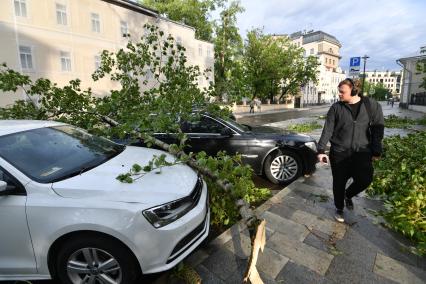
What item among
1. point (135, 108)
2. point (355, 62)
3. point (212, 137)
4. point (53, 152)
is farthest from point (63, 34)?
point (53, 152)

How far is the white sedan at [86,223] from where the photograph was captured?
2.25m

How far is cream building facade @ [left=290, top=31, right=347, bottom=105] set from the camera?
221ft

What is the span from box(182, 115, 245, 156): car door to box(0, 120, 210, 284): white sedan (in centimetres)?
264

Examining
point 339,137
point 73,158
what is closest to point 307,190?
point 339,137

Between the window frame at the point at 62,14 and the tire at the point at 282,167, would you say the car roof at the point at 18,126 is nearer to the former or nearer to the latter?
the tire at the point at 282,167

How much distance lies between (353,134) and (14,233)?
3.71 meters

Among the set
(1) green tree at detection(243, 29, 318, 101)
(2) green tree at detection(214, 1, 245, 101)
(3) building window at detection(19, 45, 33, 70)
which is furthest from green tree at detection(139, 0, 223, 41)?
(3) building window at detection(19, 45, 33, 70)

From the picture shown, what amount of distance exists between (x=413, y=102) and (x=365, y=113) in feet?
113

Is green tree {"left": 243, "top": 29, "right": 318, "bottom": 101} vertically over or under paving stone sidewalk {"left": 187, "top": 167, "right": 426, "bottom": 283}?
over

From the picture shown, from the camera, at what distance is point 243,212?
2.81 m

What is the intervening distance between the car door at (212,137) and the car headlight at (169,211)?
8.51 feet

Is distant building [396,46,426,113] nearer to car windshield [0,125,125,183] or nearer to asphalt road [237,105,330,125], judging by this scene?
asphalt road [237,105,330,125]

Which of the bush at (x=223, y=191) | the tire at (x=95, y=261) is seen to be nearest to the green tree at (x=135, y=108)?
the bush at (x=223, y=191)

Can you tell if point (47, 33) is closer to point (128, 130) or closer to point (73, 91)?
point (73, 91)
